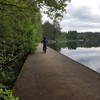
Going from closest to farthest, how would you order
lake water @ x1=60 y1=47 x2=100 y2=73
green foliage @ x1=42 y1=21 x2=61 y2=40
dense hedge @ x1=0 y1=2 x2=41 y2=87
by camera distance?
dense hedge @ x1=0 y1=2 x2=41 y2=87
lake water @ x1=60 y1=47 x2=100 y2=73
green foliage @ x1=42 y1=21 x2=61 y2=40

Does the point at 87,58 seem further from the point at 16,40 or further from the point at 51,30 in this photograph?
the point at 51,30

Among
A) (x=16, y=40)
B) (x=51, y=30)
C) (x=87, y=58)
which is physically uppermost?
(x=51, y=30)

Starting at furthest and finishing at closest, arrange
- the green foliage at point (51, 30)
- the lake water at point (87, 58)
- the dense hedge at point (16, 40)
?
1. the green foliage at point (51, 30)
2. the lake water at point (87, 58)
3. the dense hedge at point (16, 40)

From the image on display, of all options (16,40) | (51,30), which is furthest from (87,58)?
(51,30)

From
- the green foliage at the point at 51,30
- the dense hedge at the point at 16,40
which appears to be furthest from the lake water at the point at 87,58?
the green foliage at the point at 51,30

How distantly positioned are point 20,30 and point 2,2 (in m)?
11.4

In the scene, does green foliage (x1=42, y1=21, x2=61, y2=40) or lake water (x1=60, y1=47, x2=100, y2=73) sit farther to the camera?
green foliage (x1=42, y1=21, x2=61, y2=40)

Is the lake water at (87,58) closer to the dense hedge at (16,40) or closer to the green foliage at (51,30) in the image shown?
the dense hedge at (16,40)

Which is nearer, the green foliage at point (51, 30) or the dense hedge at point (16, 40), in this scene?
the dense hedge at point (16, 40)

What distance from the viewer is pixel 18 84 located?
23.7 ft

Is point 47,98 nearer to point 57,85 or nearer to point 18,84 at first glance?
point 57,85

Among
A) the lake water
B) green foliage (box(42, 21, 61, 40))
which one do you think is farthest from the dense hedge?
green foliage (box(42, 21, 61, 40))

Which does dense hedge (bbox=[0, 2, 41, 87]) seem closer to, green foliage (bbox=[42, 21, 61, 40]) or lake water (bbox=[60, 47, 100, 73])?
lake water (bbox=[60, 47, 100, 73])

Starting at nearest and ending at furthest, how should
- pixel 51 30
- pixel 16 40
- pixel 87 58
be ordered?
1. pixel 16 40
2. pixel 87 58
3. pixel 51 30
